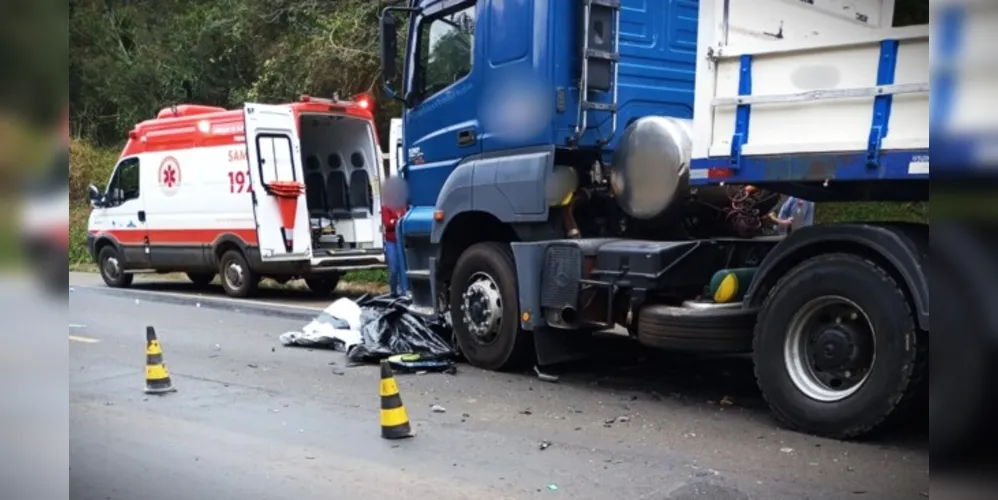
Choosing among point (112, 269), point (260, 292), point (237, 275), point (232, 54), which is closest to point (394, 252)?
point (237, 275)

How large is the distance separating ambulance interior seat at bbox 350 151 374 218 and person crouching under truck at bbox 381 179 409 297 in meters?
4.65

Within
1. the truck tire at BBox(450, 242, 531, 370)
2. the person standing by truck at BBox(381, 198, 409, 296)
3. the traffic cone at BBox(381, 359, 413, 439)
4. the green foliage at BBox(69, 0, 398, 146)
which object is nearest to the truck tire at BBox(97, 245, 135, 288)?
the green foliage at BBox(69, 0, 398, 146)

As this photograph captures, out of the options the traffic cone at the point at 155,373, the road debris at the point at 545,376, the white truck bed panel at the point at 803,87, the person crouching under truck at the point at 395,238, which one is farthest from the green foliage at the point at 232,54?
the white truck bed panel at the point at 803,87

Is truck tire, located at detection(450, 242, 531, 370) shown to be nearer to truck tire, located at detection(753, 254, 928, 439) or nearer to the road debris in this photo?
the road debris

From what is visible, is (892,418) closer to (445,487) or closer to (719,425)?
(719,425)

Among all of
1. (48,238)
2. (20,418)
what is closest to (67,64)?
(48,238)

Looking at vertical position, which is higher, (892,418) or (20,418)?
(20,418)

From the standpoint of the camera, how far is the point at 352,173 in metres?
14.0

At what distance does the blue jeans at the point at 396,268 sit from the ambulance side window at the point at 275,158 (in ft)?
13.5

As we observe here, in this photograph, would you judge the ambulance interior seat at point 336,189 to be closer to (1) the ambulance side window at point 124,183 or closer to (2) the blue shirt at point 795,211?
A: (1) the ambulance side window at point 124,183

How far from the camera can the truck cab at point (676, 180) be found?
471 cm

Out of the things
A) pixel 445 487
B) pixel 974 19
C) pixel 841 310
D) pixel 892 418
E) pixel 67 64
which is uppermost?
pixel 974 19

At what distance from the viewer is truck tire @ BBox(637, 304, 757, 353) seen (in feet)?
18.1

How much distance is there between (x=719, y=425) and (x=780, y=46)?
90.9 inches
